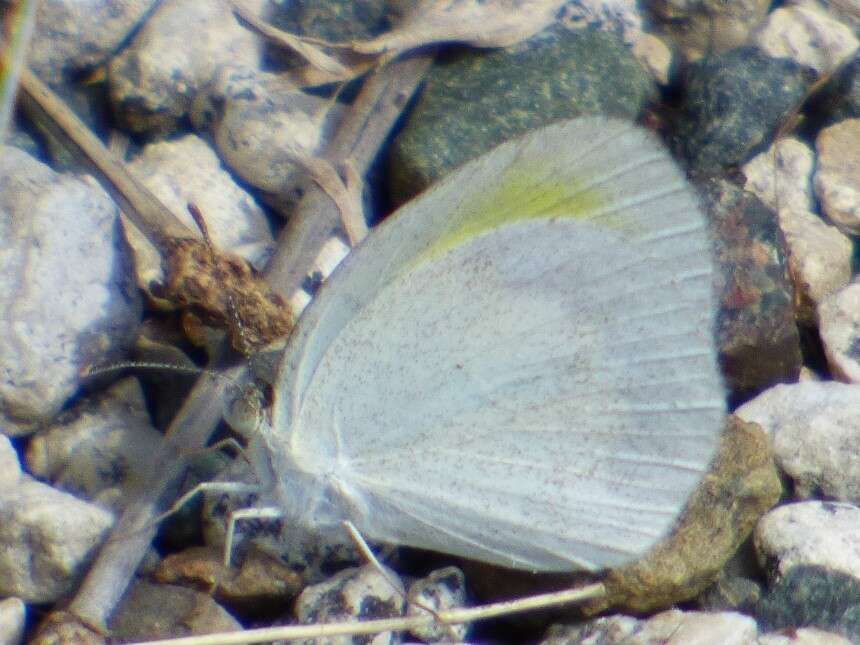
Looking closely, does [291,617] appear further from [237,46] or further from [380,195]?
[237,46]

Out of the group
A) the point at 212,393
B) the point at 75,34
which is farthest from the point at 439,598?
the point at 75,34

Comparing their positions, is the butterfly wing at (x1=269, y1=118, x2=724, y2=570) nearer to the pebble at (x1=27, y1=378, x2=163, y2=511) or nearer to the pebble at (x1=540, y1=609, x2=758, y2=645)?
the pebble at (x1=540, y1=609, x2=758, y2=645)

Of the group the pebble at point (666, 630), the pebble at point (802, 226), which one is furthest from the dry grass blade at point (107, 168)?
the pebble at point (802, 226)

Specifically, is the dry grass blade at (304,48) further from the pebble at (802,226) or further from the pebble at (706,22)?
the pebble at (802,226)

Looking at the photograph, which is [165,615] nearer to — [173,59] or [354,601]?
[354,601]

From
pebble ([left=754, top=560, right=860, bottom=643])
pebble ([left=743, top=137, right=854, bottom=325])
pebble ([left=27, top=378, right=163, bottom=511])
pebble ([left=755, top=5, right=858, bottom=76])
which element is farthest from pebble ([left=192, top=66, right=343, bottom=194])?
pebble ([left=754, top=560, right=860, bottom=643])
